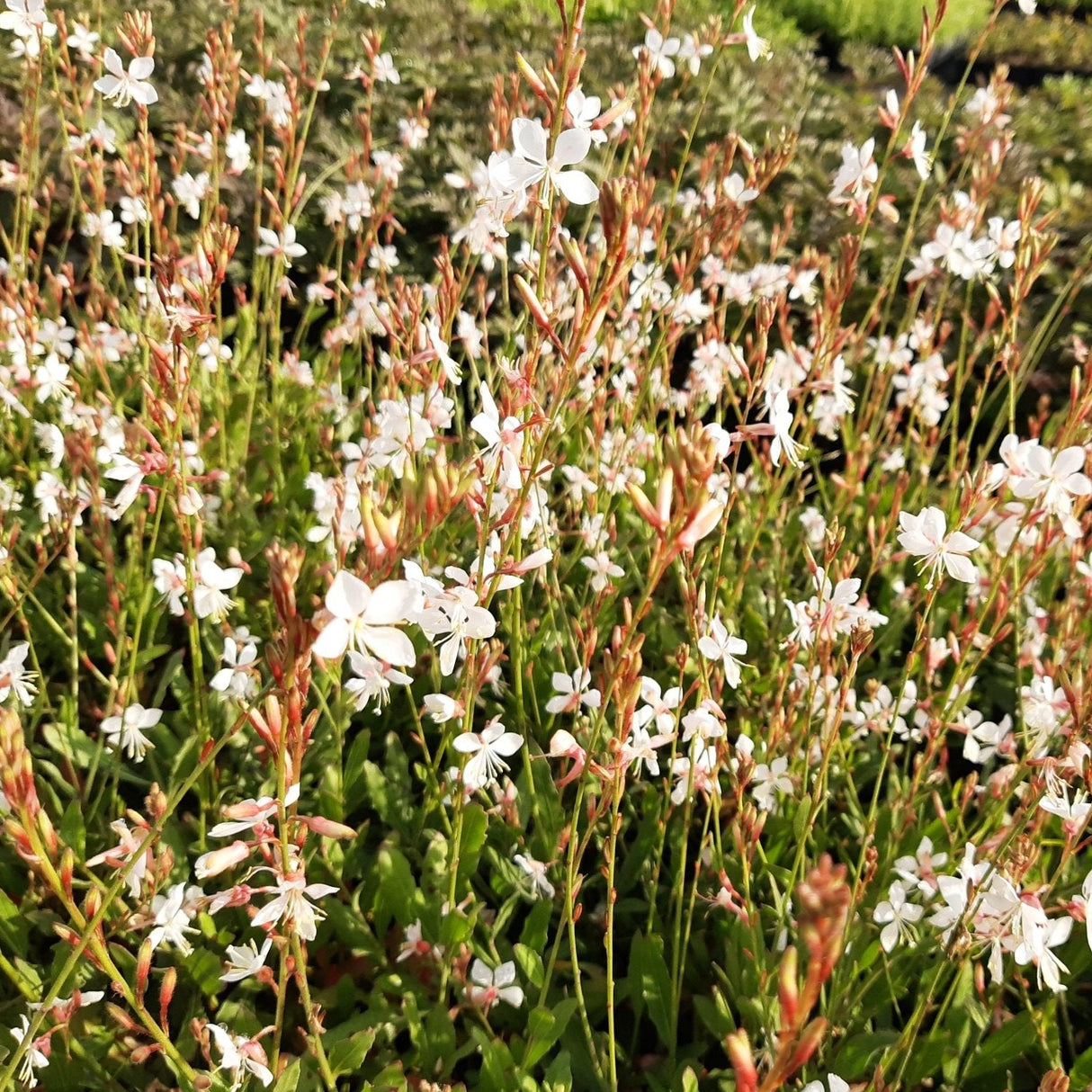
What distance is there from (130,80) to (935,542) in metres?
1.64

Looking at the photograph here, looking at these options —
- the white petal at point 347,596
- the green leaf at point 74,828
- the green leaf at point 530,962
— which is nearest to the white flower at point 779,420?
the white petal at point 347,596

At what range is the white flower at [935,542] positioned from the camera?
1.25 m

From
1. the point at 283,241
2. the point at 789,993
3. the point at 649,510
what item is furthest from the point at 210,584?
the point at 789,993

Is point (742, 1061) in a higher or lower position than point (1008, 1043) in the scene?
higher

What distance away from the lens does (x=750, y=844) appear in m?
1.44

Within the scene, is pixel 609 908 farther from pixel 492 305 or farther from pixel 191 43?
pixel 191 43

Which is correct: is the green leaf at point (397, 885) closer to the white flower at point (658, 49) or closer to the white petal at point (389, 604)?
the white petal at point (389, 604)

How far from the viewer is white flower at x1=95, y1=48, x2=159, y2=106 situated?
1.78m

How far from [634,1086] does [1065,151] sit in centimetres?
488

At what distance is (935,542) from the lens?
130 cm

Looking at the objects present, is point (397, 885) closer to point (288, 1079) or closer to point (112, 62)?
point (288, 1079)

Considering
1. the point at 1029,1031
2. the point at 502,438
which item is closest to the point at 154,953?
the point at 502,438

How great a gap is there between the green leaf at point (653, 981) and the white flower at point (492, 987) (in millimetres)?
193

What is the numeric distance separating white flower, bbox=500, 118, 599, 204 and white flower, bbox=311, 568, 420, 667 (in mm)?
474
